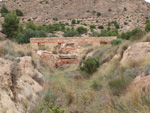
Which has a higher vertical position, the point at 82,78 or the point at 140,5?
the point at 140,5

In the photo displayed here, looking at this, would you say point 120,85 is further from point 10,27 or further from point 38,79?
point 10,27

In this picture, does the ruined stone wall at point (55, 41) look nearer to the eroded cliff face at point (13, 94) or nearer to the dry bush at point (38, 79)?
the dry bush at point (38, 79)

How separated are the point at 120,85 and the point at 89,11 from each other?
48.8 metres

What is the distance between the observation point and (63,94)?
6.02 meters

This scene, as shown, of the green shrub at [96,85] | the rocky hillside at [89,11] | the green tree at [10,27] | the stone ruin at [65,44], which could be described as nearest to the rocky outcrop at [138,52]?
the green shrub at [96,85]

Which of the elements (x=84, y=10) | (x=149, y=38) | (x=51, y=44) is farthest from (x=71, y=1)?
(x=149, y=38)

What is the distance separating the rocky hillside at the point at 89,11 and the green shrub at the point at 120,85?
39.0m

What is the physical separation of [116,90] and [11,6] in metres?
61.0

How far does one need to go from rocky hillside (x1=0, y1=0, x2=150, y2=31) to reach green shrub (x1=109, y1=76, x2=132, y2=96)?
128 feet

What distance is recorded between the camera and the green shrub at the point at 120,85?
5.00m

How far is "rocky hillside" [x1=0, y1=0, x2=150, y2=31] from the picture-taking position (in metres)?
47.6

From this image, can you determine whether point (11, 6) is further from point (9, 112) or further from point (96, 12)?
point (9, 112)

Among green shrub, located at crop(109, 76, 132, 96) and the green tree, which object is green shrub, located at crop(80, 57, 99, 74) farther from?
the green tree

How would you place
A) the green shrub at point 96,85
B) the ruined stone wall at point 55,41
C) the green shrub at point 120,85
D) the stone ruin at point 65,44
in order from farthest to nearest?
the ruined stone wall at point 55,41, the stone ruin at point 65,44, the green shrub at point 96,85, the green shrub at point 120,85
